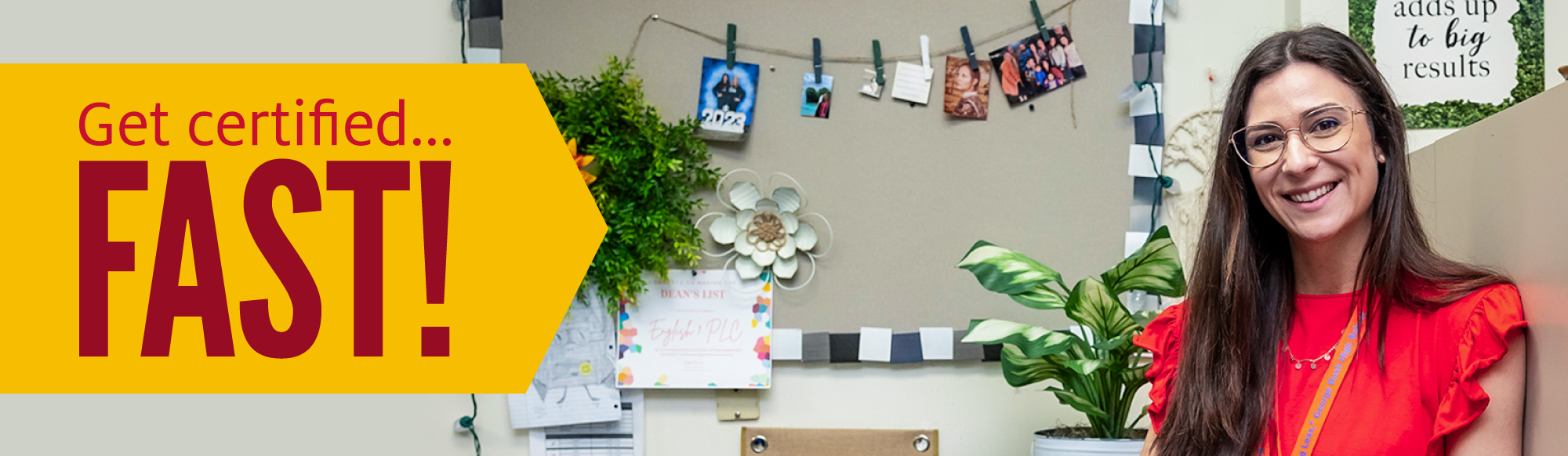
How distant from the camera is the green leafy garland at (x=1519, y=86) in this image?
1464 millimetres

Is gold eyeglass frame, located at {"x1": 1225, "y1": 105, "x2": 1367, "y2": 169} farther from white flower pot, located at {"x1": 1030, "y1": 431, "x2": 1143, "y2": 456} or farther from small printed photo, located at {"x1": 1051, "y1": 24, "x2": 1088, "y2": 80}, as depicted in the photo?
small printed photo, located at {"x1": 1051, "y1": 24, "x2": 1088, "y2": 80}

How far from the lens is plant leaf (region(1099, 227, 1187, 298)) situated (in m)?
1.28

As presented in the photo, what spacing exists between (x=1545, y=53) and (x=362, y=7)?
6.04ft

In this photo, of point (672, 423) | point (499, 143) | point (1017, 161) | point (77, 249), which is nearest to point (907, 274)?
point (1017, 161)

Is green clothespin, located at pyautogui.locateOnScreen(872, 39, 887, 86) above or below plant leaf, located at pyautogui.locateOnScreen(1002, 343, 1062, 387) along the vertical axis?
above

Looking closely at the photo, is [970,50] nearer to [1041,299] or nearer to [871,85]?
[871,85]

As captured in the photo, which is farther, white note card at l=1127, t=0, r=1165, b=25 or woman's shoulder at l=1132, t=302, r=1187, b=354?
white note card at l=1127, t=0, r=1165, b=25

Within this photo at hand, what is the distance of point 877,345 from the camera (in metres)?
1.60

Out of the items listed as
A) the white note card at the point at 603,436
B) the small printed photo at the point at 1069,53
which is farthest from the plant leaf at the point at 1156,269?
the white note card at the point at 603,436

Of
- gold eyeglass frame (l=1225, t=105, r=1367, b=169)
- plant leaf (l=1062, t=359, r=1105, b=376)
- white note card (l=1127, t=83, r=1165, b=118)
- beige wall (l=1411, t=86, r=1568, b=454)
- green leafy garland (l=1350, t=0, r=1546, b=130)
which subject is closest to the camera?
beige wall (l=1411, t=86, r=1568, b=454)

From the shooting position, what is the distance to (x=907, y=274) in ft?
5.27

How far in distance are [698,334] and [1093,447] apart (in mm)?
634

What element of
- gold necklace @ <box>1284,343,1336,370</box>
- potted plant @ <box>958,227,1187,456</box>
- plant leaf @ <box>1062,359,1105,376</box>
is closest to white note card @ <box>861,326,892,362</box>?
potted plant @ <box>958,227,1187,456</box>

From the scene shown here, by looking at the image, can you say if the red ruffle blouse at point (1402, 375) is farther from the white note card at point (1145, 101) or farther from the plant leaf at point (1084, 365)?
the white note card at point (1145, 101)
